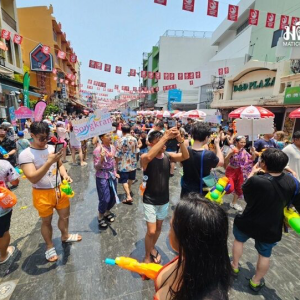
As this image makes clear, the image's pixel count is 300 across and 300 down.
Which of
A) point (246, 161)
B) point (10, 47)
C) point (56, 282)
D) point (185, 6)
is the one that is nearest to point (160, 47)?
point (10, 47)

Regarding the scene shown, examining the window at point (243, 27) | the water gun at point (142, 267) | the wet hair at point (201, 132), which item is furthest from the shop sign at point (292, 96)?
the window at point (243, 27)

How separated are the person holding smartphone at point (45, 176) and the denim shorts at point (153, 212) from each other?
114 cm

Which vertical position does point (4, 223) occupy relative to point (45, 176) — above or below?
below

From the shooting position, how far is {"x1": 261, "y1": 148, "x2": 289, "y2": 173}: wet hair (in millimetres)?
1939

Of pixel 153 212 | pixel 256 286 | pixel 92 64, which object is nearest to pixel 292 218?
pixel 256 286

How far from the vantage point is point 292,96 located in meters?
9.91

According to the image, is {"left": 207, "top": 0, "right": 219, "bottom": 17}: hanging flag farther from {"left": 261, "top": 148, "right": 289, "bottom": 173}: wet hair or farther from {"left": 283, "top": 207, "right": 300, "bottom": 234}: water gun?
{"left": 283, "top": 207, "right": 300, "bottom": 234}: water gun

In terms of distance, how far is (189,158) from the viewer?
2.61 metres

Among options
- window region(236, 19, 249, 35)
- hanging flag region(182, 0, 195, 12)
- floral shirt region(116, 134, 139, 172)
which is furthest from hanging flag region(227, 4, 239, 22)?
window region(236, 19, 249, 35)

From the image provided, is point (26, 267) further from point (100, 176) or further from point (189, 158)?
point (189, 158)

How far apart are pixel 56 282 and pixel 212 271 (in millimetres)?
2226

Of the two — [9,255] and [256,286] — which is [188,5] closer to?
[256,286]

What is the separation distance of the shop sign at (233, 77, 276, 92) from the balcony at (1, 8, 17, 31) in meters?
18.0

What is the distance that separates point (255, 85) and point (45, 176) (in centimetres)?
1640
